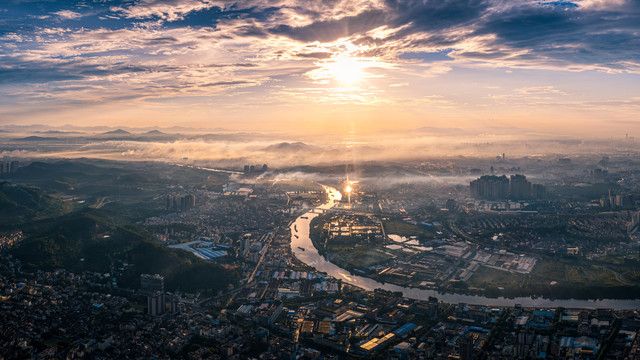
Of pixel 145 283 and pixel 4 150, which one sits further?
pixel 4 150

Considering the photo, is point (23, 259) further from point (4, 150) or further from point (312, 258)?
point (4, 150)

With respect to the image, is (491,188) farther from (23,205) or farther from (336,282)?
(23,205)

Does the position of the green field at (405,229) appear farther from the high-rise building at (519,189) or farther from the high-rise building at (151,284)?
the high-rise building at (151,284)

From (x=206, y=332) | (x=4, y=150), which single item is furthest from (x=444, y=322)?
(x=4, y=150)

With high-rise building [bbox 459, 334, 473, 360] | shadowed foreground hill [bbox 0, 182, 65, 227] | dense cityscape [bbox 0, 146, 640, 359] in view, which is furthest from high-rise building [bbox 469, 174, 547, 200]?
shadowed foreground hill [bbox 0, 182, 65, 227]

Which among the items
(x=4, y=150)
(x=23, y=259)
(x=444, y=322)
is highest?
(x=4, y=150)

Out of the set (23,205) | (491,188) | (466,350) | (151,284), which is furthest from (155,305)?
(491,188)

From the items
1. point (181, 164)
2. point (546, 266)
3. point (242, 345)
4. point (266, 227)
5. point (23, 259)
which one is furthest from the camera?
point (181, 164)

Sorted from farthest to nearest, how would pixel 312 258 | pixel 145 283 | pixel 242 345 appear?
pixel 312 258
pixel 145 283
pixel 242 345

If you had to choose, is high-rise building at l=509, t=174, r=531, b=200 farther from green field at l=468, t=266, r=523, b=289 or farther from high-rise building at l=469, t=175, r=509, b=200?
green field at l=468, t=266, r=523, b=289
